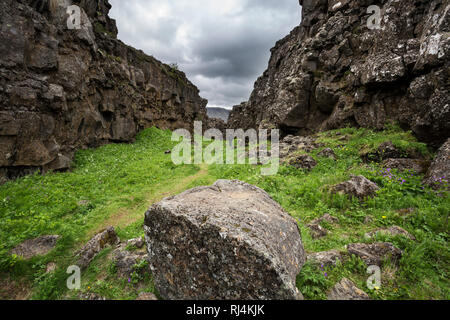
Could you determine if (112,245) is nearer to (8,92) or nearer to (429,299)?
(429,299)

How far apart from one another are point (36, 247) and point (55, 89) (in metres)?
13.4

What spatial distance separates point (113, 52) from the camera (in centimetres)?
2800

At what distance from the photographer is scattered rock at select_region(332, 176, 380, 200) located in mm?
7820

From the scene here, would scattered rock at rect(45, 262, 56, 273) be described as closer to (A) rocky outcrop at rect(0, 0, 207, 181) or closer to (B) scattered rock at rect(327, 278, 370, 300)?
(B) scattered rock at rect(327, 278, 370, 300)

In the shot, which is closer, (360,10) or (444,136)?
(444,136)

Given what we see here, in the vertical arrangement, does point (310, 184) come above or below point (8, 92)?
below

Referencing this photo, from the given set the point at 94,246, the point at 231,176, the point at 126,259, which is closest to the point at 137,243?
the point at 126,259

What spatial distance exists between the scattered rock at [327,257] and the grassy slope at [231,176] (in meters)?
0.22

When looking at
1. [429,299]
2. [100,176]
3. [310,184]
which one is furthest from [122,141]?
[429,299]

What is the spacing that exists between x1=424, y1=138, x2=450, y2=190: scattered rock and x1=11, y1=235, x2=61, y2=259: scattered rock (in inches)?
585

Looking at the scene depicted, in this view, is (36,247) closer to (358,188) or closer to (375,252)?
(375,252)

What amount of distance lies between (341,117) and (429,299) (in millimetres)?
19027

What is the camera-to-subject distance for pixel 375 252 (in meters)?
4.87

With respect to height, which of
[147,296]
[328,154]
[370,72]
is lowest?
[147,296]
